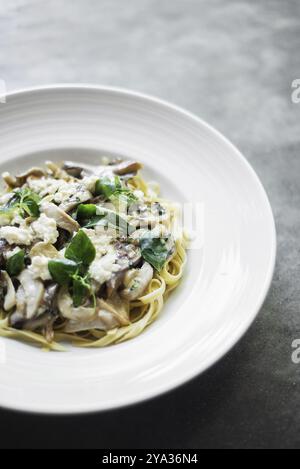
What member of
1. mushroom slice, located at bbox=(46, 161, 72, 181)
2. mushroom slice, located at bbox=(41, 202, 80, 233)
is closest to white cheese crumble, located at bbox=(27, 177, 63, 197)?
mushroom slice, located at bbox=(46, 161, 72, 181)

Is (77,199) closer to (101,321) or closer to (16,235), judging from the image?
(16,235)

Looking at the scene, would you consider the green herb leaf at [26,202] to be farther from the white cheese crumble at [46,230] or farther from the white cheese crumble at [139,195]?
the white cheese crumble at [139,195]

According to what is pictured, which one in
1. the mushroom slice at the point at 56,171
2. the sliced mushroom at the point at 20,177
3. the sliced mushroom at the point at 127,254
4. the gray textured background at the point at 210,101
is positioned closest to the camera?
the gray textured background at the point at 210,101

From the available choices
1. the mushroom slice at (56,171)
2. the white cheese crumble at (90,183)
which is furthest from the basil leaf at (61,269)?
the mushroom slice at (56,171)

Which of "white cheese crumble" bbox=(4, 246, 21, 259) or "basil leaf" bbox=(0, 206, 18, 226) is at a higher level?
"basil leaf" bbox=(0, 206, 18, 226)

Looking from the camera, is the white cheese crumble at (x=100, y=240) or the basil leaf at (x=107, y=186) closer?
the white cheese crumble at (x=100, y=240)

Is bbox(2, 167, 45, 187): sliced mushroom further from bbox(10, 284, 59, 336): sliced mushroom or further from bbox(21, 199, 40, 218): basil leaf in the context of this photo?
bbox(10, 284, 59, 336): sliced mushroom
